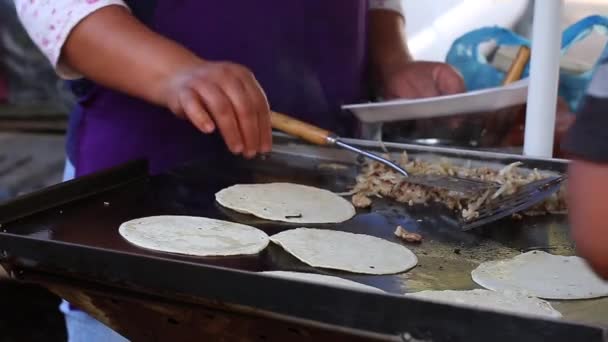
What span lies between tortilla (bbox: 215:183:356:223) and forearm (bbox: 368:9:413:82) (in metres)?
0.61

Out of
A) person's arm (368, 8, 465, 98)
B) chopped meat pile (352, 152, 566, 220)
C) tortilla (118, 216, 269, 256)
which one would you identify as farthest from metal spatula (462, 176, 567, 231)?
person's arm (368, 8, 465, 98)

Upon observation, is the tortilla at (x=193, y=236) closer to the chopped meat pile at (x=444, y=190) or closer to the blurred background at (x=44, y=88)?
the chopped meat pile at (x=444, y=190)

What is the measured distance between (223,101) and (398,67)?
0.83m

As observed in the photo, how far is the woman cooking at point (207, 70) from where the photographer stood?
1.20 metres

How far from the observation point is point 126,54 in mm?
1226

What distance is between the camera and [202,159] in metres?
1.57

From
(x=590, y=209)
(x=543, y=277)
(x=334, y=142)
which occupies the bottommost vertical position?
(x=543, y=277)

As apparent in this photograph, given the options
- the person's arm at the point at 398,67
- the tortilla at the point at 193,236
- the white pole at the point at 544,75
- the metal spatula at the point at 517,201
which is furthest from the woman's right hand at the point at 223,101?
the person's arm at the point at 398,67

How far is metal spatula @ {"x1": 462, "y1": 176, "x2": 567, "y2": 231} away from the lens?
1.25m

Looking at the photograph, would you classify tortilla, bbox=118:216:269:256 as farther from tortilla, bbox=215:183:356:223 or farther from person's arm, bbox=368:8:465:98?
person's arm, bbox=368:8:465:98

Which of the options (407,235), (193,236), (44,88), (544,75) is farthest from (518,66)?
(44,88)

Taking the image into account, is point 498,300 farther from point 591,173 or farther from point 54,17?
point 54,17

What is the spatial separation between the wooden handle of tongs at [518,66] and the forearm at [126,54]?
817mm

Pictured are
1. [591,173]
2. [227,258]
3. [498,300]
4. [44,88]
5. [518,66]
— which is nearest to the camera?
[591,173]
